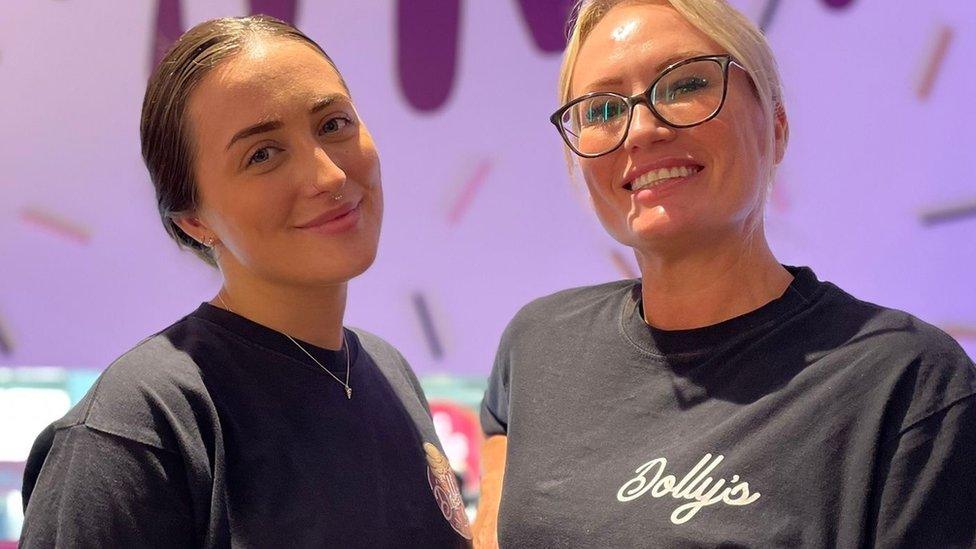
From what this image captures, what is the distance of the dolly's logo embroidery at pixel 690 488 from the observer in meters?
1.17

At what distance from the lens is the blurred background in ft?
7.25

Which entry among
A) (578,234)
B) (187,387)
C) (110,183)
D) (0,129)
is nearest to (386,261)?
(578,234)

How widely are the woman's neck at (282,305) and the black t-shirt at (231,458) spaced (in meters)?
0.03

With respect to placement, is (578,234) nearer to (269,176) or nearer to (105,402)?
(269,176)

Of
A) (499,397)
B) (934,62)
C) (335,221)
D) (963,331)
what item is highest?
(934,62)

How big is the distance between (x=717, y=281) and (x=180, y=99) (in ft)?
2.51

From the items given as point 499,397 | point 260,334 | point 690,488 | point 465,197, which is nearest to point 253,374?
point 260,334

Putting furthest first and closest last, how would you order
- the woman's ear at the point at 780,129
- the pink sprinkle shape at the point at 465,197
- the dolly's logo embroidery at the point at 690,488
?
the pink sprinkle shape at the point at 465,197
the woman's ear at the point at 780,129
the dolly's logo embroidery at the point at 690,488

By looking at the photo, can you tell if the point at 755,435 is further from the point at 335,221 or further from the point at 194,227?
the point at 194,227

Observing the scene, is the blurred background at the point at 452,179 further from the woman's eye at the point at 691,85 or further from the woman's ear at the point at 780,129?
the woman's eye at the point at 691,85

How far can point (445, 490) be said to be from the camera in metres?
1.44

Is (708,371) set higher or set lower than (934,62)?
lower

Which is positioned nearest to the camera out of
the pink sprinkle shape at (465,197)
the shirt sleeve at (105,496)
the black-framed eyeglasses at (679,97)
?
the shirt sleeve at (105,496)

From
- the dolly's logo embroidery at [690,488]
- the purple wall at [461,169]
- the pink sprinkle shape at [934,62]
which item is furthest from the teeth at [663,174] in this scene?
the pink sprinkle shape at [934,62]
